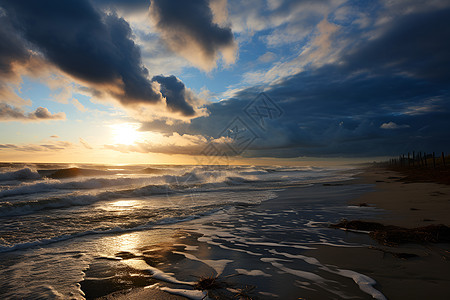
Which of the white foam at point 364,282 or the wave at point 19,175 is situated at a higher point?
the wave at point 19,175

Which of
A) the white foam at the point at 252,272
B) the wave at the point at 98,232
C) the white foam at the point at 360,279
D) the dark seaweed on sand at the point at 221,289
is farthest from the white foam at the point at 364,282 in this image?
the wave at the point at 98,232

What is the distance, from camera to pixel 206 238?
236 inches

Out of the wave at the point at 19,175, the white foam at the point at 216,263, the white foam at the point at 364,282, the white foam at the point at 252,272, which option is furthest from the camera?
the wave at the point at 19,175

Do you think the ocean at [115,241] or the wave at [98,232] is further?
the wave at [98,232]

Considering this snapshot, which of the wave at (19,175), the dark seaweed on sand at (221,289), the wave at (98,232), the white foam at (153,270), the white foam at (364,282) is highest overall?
the wave at (19,175)

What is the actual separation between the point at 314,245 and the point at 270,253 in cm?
115

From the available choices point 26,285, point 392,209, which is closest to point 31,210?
point 26,285

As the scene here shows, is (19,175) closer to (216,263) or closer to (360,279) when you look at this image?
(216,263)

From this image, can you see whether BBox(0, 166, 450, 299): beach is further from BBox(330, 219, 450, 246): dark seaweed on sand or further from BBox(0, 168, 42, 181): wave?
BBox(0, 168, 42, 181): wave

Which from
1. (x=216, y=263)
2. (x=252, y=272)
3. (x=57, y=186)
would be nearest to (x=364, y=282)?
(x=252, y=272)

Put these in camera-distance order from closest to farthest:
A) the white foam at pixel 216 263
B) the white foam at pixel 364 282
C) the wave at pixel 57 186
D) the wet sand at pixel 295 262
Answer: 1. the white foam at pixel 364 282
2. the wet sand at pixel 295 262
3. the white foam at pixel 216 263
4. the wave at pixel 57 186

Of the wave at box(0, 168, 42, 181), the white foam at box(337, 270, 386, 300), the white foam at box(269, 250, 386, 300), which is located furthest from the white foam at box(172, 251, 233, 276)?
the wave at box(0, 168, 42, 181)

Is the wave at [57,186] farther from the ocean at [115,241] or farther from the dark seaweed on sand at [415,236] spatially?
the dark seaweed on sand at [415,236]

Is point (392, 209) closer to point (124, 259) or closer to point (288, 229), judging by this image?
point (288, 229)
